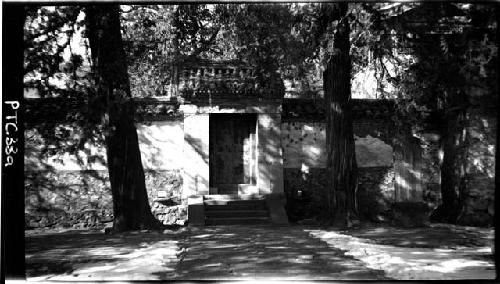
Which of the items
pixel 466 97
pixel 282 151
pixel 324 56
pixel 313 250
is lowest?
pixel 313 250

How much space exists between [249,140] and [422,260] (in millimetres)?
6231

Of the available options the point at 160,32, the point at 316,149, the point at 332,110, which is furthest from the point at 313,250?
the point at 316,149

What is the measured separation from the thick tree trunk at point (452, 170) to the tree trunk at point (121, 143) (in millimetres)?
5574

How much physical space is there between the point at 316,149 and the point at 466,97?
417 cm

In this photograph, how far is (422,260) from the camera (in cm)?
607

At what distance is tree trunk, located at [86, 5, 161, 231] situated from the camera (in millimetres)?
8086

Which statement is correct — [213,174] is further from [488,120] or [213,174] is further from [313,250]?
[488,120]

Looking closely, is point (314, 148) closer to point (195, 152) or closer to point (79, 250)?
point (195, 152)

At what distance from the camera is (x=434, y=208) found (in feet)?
35.3

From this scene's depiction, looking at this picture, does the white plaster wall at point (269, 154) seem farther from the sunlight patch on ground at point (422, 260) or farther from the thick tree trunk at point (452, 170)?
the sunlight patch on ground at point (422, 260)

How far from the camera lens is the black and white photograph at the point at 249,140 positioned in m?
5.84

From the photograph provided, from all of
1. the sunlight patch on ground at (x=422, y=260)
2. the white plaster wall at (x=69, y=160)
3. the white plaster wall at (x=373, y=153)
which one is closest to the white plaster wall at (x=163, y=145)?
the white plaster wall at (x=69, y=160)

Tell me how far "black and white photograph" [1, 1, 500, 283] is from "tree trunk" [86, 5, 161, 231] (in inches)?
1.0

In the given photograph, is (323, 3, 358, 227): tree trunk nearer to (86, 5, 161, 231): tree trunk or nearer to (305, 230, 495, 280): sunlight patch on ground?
(305, 230, 495, 280): sunlight patch on ground
